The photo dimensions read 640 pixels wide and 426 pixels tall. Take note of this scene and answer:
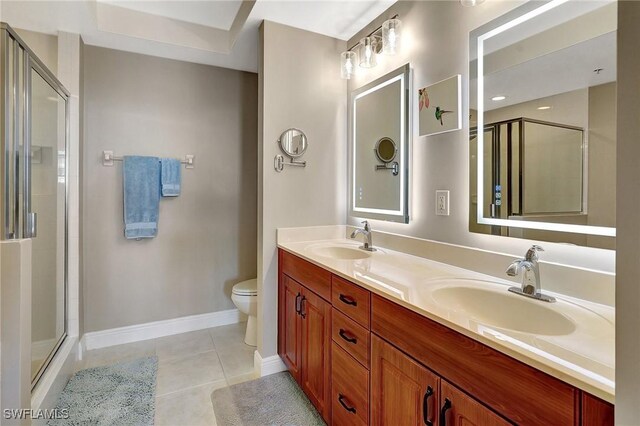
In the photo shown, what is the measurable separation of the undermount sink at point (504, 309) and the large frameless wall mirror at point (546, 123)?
276 millimetres

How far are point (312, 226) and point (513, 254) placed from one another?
1268 mm

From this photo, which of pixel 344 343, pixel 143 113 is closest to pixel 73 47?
pixel 143 113

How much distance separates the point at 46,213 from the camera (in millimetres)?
1855

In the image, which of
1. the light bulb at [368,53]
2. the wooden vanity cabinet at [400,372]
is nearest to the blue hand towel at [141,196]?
the wooden vanity cabinet at [400,372]

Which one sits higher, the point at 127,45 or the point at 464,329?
the point at 127,45

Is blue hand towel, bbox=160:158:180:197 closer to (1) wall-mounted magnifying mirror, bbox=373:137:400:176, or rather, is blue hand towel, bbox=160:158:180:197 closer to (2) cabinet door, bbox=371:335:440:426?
(1) wall-mounted magnifying mirror, bbox=373:137:400:176

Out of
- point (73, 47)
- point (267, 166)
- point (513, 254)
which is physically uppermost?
point (73, 47)

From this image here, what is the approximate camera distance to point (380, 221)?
202 centimetres

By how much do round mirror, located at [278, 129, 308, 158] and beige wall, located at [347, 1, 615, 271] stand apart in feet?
2.34

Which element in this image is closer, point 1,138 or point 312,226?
point 1,138

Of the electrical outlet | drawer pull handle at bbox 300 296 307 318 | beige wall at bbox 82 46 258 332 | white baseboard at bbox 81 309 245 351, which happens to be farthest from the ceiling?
white baseboard at bbox 81 309 245 351

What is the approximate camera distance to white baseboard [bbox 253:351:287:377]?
209 cm

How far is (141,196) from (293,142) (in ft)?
4.32

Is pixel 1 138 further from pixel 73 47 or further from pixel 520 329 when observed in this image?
pixel 520 329
